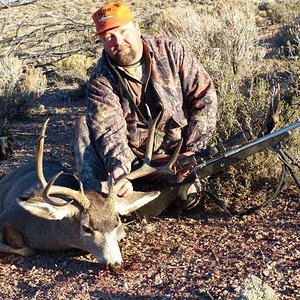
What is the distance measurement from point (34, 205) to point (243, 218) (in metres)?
1.94

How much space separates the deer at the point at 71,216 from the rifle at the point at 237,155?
12.0 inches

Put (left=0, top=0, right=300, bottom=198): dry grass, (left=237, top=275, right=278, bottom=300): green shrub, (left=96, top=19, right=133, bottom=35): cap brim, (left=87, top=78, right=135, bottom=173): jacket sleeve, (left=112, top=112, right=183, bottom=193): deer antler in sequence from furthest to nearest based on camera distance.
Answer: (left=0, top=0, right=300, bottom=198): dry grass → (left=87, top=78, right=135, bottom=173): jacket sleeve → (left=96, top=19, right=133, bottom=35): cap brim → (left=112, top=112, right=183, bottom=193): deer antler → (left=237, top=275, right=278, bottom=300): green shrub

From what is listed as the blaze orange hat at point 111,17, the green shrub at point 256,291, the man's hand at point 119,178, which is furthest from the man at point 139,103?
the green shrub at point 256,291

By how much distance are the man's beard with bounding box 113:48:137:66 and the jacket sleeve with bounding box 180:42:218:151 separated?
50 centimetres

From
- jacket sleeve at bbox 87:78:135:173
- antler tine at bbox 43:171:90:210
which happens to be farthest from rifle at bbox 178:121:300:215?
antler tine at bbox 43:171:90:210

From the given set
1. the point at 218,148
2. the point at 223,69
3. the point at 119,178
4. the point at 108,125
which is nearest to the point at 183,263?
the point at 119,178

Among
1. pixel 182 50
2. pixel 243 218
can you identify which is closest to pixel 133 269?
pixel 243 218

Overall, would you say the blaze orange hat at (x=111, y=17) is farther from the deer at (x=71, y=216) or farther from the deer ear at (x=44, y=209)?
the deer ear at (x=44, y=209)

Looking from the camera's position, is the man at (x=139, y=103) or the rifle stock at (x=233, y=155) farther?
the man at (x=139, y=103)

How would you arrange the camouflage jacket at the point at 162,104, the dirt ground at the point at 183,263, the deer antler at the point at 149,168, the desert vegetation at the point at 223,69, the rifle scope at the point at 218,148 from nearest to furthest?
the dirt ground at the point at 183,263
the deer antler at the point at 149,168
the rifle scope at the point at 218,148
the camouflage jacket at the point at 162,104
the desert vegetation at the point at 223,69

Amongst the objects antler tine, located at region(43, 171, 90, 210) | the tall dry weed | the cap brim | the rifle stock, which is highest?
the cap brim

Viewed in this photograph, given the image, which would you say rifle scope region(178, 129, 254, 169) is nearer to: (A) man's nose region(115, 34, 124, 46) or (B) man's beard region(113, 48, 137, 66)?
(B) man's beard region(113, 48, 137, 66)

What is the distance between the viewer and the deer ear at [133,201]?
478 centimetres

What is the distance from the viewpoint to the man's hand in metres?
4.79
